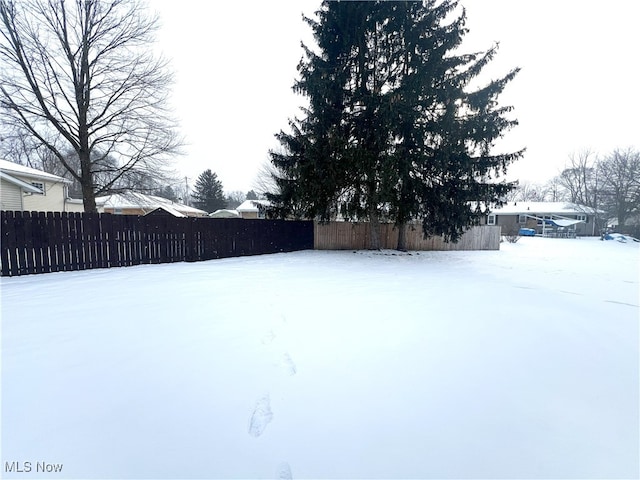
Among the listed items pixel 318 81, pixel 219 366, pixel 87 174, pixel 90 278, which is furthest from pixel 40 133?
pixel 219 366

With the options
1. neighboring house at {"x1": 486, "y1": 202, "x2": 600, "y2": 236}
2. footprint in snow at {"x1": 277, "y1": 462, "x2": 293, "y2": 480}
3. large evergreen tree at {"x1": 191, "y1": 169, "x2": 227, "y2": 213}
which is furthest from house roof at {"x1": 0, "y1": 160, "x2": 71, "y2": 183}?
neighboring house at {"x1": 486, "y1": 202, "x2": 600, "y2": 236}

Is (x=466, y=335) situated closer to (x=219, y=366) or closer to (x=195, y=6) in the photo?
(x=219, y=366)

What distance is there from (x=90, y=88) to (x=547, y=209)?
144 feet

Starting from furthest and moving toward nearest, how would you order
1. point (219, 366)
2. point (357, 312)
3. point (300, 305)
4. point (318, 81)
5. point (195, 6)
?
point (318, 81) < point (195, 6) < point (300, 305) < point (357, 312) < point (219, 366)

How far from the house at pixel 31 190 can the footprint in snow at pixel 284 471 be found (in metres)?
16.0

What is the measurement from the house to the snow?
437 inches

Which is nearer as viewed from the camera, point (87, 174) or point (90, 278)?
point (90, 278)

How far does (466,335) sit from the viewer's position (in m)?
Answer: 3.40

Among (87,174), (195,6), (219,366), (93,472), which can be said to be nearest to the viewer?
(93,472)

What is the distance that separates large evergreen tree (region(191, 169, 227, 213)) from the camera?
40.2 m

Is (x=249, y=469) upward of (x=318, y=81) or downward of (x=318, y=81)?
downward

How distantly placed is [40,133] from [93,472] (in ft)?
48.9

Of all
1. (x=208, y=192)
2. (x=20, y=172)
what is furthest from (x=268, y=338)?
(x=208, y=192)

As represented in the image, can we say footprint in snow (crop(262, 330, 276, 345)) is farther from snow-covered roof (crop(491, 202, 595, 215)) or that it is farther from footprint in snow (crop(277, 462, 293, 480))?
snow-covered roof (crop(491, 202, 595, 215))
